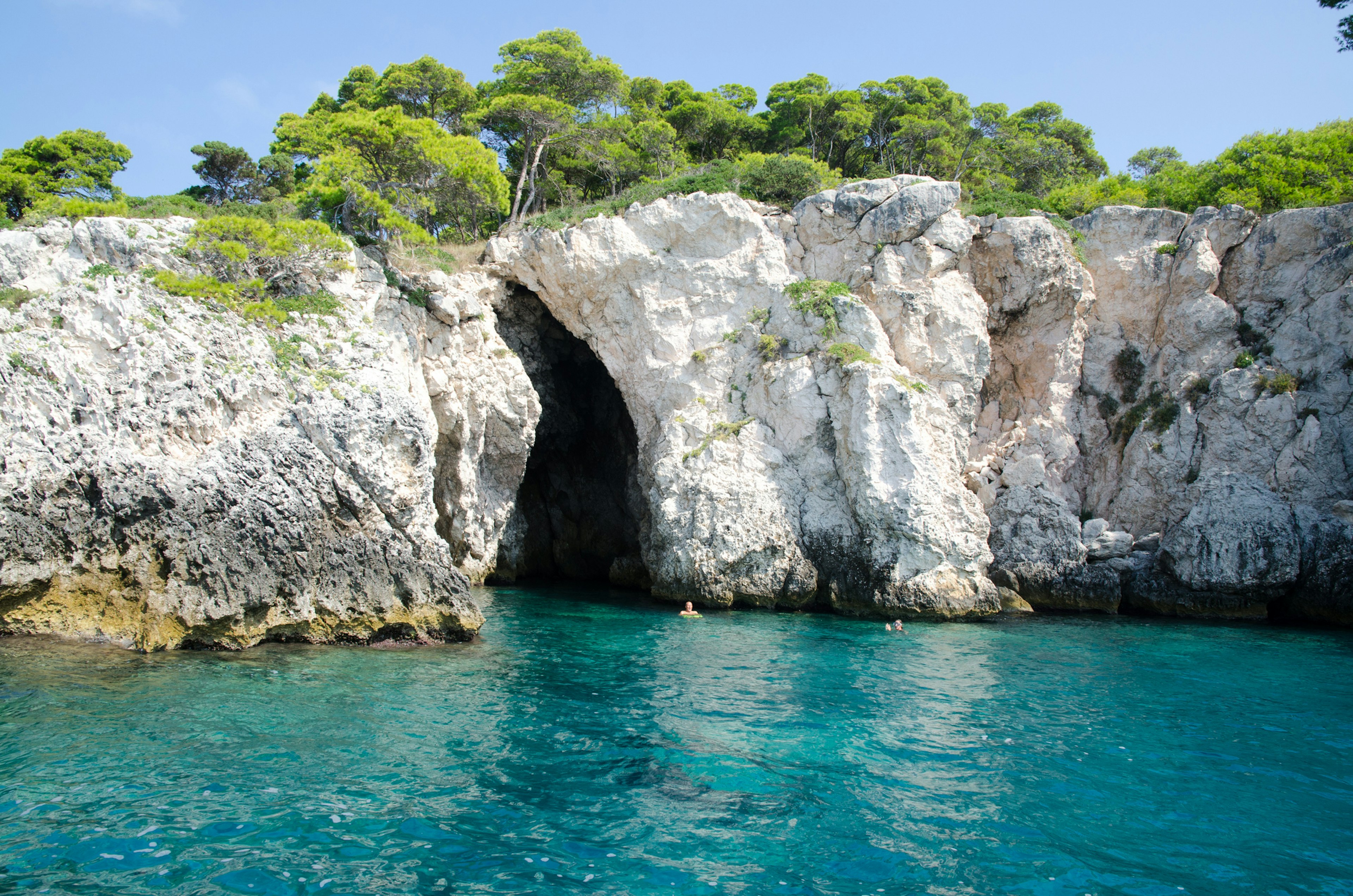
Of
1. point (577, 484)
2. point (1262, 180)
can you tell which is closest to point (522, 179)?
point (577, 484)

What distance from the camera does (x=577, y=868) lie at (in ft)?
21.7

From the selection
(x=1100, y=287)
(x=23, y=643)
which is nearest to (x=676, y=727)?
(x=23, y=643)

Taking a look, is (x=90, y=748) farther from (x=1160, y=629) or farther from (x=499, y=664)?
(x=1160, y=629)

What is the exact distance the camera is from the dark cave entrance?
97.1 feet

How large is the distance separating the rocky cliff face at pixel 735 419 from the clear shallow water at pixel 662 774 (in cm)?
222

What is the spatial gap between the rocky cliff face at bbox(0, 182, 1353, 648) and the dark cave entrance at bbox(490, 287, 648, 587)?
42cm

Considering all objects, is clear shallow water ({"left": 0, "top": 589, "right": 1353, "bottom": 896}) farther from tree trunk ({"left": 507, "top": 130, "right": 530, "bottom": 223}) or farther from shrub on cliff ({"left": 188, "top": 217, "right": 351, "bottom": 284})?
tree trunk ({"left": 507, "top": 130, "right": 530, "bottom": 223})

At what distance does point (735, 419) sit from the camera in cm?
2391

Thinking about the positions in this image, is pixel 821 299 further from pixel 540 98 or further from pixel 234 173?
pixel 234 173

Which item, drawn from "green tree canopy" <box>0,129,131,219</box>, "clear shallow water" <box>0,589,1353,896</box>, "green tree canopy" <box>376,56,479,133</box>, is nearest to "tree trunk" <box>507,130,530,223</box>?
"green tree canopy" <box>376,56,479,133</box>

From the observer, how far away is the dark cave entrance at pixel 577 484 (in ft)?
97.1

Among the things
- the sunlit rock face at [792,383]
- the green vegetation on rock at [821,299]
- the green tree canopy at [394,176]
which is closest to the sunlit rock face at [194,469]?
the green tree canopy at [394,176]

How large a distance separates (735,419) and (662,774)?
1594cm

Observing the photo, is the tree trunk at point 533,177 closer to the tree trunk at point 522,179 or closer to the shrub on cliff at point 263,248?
the tree trunk at point 522,179
